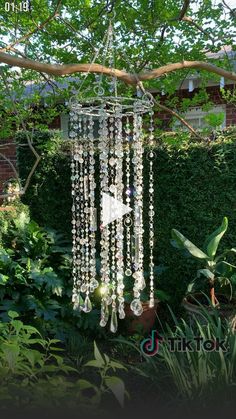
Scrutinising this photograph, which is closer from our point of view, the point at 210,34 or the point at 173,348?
the point at 173,348

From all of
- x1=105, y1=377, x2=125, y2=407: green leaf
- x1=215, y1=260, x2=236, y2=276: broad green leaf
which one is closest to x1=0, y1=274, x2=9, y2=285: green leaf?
x1=215, y1=260, x2=236, y2=276: broad green leaf

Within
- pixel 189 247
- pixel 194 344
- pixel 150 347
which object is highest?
pixel 189 247

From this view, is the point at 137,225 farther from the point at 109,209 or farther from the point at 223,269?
the point at 223,269

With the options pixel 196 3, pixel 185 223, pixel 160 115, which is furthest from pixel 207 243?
pixel 160 115

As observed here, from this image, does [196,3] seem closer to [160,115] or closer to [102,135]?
[102,135]

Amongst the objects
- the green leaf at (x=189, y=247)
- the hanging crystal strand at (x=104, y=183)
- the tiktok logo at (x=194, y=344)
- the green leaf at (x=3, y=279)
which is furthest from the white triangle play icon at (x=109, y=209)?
the green leaf at (x=3, y=279)

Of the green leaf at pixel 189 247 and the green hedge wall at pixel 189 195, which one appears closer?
the green leaf at pixel 189 247

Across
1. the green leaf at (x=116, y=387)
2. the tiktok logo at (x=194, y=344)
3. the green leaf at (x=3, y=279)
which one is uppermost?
the green leaf at (x=116, y=387)

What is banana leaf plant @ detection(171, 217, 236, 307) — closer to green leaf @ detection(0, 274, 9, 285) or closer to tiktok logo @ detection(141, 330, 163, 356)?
tiktok logo @ detection(141, 330, 163, 356)

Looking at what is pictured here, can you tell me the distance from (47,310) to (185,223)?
5.49 feet

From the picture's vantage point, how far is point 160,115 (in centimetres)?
705

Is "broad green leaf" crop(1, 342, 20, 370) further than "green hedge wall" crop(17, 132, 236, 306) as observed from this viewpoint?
No

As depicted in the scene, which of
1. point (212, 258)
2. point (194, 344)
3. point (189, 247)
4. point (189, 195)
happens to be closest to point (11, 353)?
point (194, 344)

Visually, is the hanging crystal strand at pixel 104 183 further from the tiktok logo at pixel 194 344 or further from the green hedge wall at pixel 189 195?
the green hedge wall at pixel 189 195
